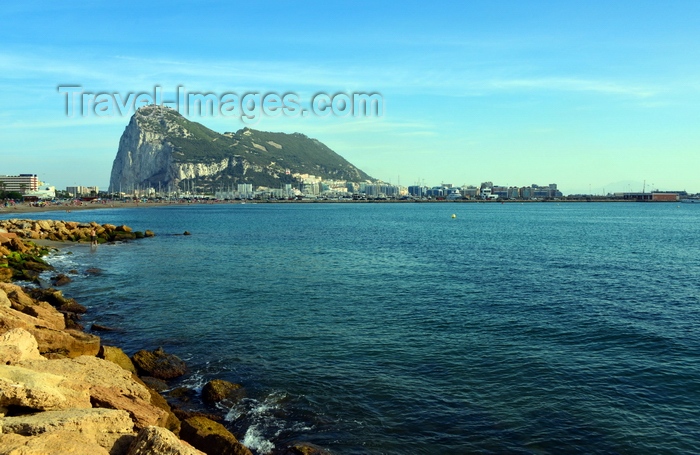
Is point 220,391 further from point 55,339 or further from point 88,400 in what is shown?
point 88,400

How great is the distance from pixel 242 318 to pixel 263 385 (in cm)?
825

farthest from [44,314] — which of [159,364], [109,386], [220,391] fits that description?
[109,386]

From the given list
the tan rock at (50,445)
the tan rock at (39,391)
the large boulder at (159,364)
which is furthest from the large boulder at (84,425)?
the large boulder at (159,364)

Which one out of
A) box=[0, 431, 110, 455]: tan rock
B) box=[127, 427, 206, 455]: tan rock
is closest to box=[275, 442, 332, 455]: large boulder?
box=[127, 427, 206, 455]: tan rock

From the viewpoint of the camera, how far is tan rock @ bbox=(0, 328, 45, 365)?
11.2m

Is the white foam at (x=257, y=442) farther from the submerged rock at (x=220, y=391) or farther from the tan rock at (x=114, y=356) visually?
the tan rock at (x=114, y=356)

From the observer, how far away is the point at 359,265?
132 feet

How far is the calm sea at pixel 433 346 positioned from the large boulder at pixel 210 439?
1.19m

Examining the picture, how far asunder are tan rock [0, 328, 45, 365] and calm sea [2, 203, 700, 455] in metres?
4.48

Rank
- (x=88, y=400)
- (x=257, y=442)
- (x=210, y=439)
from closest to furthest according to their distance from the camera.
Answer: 1. (x=88, y=400)
2. (x=210, y=439)
3. (x=257, y=442)

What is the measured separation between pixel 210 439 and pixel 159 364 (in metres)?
6.83

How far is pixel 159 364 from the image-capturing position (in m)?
16.9

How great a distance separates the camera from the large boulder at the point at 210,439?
10.8 m

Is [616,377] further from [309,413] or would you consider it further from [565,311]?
[309,413]
